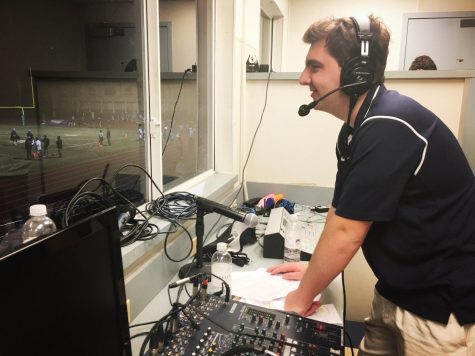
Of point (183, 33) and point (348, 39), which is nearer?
A: point (348, 39)

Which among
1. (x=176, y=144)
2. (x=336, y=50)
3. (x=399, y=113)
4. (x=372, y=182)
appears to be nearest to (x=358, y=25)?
(x=336, y=50)

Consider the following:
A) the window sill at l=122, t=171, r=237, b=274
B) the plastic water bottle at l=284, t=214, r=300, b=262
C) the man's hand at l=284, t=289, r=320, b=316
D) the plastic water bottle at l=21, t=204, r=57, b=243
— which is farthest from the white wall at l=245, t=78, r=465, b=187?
the plastic water bottle at l=21, t=204, r=57, b=243

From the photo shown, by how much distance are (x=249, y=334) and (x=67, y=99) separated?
93 centimetres

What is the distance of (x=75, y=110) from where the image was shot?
→ 1.22 meters

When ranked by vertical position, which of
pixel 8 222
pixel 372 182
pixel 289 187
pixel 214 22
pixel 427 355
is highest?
pixel 214 22

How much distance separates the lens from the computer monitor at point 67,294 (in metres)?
0.42

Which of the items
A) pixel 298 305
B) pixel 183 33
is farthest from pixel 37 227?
pixel 183 33

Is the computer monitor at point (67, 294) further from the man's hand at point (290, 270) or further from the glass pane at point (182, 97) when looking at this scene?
the glass pane at point (182, 97)

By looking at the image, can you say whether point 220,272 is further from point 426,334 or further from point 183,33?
point 183,33

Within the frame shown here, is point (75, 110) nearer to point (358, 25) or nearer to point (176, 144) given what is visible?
point (176, 144)

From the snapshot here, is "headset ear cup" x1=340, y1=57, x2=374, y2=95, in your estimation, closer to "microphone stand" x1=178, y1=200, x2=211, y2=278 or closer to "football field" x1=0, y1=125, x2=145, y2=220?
"microphone stand" x1=178, y1=200, x2=211, y2=278

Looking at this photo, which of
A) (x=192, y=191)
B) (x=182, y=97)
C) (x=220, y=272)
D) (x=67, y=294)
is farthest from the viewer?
(x=182, y=97)

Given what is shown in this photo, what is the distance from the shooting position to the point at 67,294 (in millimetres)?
506

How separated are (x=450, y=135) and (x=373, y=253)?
372 millimetres
